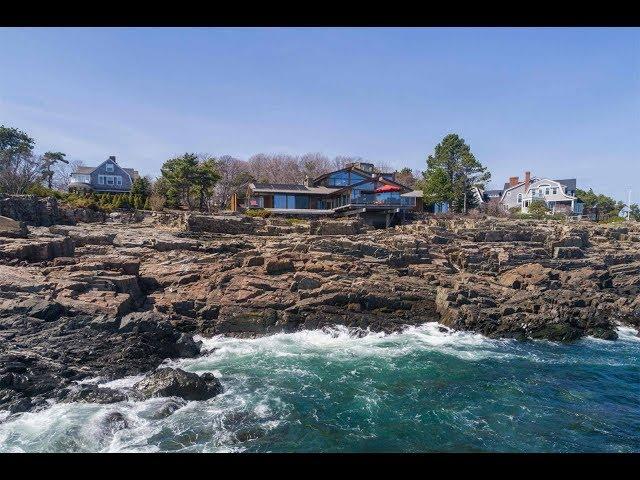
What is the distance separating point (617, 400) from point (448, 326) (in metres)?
7.20

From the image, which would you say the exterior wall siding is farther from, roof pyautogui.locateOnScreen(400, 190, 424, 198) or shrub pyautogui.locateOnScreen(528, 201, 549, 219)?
shrub pyautogui.locateOnScreen(528, 201, 549, 219)

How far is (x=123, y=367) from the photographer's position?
13.1m

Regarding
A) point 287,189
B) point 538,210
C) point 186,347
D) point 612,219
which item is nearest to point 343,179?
point 287,189

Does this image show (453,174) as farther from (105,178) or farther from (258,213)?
(105,178)

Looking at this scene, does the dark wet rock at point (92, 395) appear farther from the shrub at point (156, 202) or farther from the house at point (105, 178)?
the house at point (105, 178)

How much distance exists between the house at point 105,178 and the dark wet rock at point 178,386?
4036 cm

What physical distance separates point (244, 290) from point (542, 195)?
4783 centimetres

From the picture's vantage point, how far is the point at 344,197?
42.0 metres

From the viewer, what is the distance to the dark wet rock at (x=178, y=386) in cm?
1159

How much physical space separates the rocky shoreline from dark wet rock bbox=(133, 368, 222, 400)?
4cm

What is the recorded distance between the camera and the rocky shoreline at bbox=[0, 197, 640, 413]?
13.1 m

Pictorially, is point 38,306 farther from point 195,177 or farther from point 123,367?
point 195,177

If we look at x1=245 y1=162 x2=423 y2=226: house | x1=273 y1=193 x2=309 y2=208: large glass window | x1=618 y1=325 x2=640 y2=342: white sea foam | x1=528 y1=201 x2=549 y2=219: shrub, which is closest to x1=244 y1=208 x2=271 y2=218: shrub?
x1=245 y1=162 x2=423 y2=226: house

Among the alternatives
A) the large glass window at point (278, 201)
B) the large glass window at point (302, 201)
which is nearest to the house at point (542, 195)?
the large glass window at point (302, 201)
